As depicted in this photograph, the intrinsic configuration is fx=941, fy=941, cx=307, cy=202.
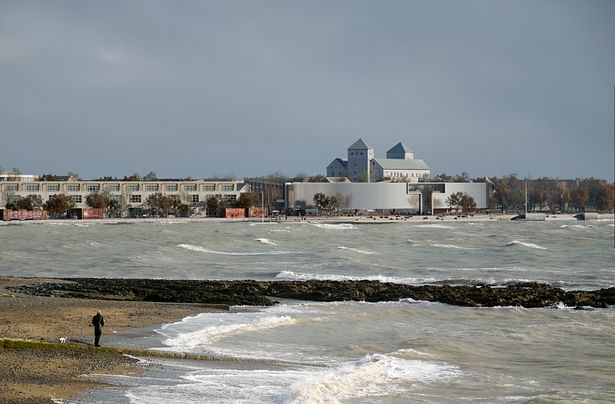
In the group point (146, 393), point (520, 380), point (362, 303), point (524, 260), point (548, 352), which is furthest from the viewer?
→ point (524, 260)

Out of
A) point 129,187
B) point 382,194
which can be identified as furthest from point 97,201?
point 382,194

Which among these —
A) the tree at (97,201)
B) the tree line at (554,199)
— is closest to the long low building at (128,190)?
the tree at (97,201)

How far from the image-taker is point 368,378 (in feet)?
59.5

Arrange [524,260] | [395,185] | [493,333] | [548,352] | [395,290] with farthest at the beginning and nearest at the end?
1. [395,185]
2. [524,260]
3. [395,290]
4. [493,333]
5. [548,352]

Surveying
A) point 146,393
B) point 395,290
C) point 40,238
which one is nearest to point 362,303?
point 395,290

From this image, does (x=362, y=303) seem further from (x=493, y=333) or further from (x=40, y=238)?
(x=40, y=238)

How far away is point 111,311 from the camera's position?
27141 millimetres

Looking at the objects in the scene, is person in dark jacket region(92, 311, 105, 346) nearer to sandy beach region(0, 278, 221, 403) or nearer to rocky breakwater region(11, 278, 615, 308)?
sandy beach region(0, 278, 221, 403)

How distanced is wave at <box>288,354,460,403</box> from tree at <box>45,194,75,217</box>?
9915 centimetres

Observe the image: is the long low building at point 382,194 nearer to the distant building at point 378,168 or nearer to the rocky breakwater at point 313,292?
the distant building at point 378,168

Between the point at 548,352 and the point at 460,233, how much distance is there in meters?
67.6

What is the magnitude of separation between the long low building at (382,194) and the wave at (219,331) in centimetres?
11499

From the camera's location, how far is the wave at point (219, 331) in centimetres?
2158

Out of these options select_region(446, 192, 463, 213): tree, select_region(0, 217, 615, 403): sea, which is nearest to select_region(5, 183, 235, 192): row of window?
select_region(446, 192, 463, 213): tree
